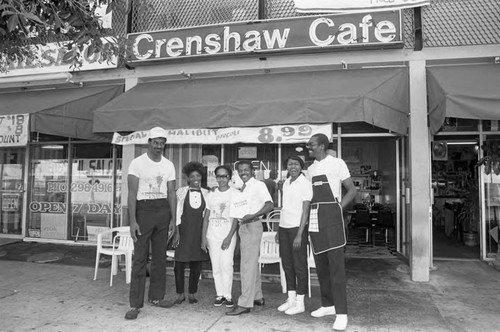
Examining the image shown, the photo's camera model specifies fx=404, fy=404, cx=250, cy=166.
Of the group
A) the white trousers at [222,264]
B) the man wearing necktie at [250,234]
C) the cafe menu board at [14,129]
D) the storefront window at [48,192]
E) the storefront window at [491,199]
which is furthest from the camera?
the storefront window at [48,192]

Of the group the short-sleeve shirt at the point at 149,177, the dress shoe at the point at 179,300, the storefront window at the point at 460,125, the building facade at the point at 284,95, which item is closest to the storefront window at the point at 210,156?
the building facade at the point at 284,95

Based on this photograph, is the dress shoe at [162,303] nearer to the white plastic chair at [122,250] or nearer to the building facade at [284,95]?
the white plastic chair at [122,250]

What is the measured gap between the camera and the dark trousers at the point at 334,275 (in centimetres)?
430

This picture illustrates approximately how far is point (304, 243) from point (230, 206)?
98 centimetres

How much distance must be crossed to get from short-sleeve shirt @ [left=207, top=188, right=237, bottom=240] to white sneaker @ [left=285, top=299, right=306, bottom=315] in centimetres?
114

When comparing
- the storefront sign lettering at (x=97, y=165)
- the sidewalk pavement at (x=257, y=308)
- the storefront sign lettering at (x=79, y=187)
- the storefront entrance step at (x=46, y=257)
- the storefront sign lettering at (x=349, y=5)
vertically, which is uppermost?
the storefront sign lettering at (x=349, y=5)

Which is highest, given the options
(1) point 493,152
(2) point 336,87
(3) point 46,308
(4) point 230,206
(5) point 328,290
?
(2) point 336,87

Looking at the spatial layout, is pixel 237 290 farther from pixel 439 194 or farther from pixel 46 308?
pixel 439 194

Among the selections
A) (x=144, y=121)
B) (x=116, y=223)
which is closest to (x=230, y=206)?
(x=144, y=121)

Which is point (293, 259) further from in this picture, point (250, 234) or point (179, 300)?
point (179, 300)

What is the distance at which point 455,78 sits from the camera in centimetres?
612

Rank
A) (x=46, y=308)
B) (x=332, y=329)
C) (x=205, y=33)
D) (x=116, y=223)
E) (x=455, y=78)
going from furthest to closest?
(x=116, y=223)
(x=205, y=33)
(x=455, y=78)
(x=46, y=308)
(x=332, y=329)

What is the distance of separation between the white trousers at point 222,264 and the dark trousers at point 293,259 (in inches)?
25.1

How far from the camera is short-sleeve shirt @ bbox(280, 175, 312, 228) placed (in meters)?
4.62
